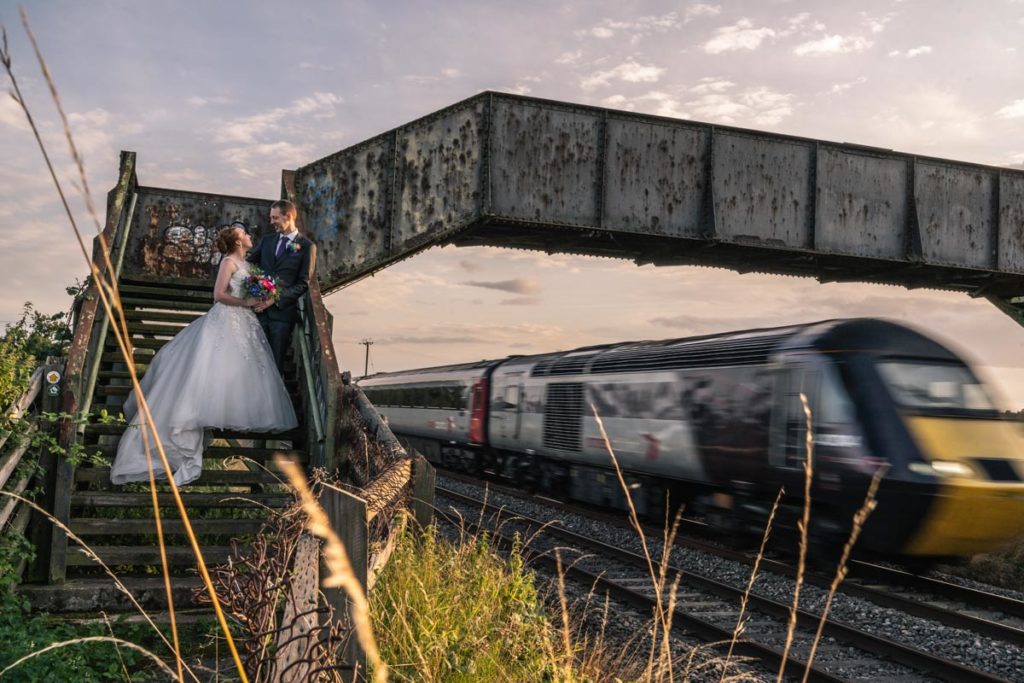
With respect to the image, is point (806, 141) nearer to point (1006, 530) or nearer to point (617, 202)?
point (617, 202)

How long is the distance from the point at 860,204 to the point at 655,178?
485 centimetres

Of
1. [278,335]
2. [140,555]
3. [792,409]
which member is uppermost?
[278,335]

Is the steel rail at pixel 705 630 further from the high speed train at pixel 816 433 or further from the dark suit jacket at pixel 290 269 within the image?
the dark suit jacket at pixel 290 269

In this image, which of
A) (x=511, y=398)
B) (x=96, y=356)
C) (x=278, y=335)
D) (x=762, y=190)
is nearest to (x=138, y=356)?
(x=96, y=356)

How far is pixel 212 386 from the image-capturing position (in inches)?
344

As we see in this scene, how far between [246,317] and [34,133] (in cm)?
815

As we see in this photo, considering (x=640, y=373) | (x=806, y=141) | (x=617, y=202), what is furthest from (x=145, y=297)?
(x=806, y=141)

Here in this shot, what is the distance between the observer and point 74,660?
17.7 ft

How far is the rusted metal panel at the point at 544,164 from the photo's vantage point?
1673cm

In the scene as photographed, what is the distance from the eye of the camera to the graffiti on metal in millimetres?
16656

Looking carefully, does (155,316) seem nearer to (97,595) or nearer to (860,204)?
(97,595)

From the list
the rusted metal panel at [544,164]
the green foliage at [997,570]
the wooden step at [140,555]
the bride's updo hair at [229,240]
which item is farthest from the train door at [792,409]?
the rusted metal panel at [544,164]

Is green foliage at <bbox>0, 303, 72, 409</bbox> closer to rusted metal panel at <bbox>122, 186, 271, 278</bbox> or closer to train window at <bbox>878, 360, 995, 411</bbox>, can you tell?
rusted metal panel at <bbox>122, 186, 271, 278</bbox>

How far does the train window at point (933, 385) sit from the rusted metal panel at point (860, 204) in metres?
8.75
